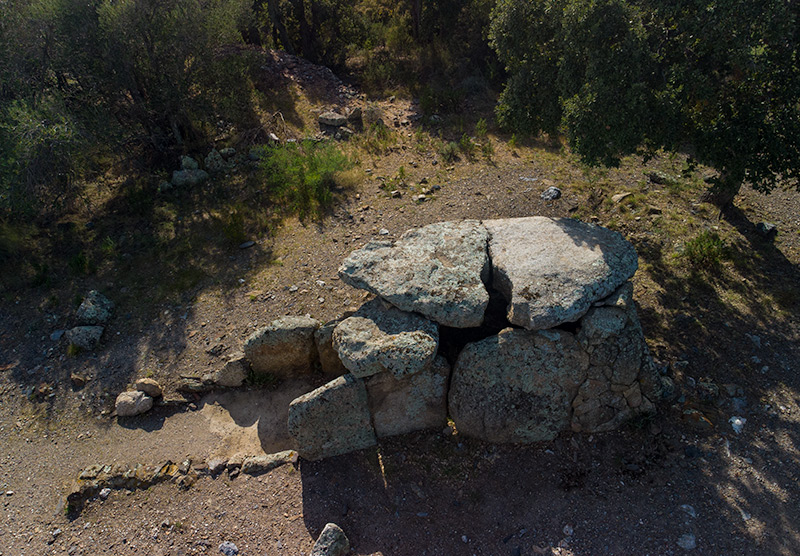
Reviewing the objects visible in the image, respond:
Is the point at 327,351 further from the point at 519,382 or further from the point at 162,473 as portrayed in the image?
the point at 519,382

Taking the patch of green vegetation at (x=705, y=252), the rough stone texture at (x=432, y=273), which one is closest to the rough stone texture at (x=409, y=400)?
the rough stone texture at (x=432, y=273)

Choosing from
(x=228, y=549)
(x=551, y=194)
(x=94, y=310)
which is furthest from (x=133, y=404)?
(x=551, y=194)

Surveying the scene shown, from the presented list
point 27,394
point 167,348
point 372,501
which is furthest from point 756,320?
point 27,394

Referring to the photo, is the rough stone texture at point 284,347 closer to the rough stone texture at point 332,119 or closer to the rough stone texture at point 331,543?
the rough stone texture at point 331,543

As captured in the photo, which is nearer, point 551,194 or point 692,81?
point 692,81

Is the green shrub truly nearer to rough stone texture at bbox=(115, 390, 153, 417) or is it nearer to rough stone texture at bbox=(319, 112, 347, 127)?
rough stone texture at bbox=(319, 112, 347, 127)

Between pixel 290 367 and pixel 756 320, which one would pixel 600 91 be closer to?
pixel 756 320
